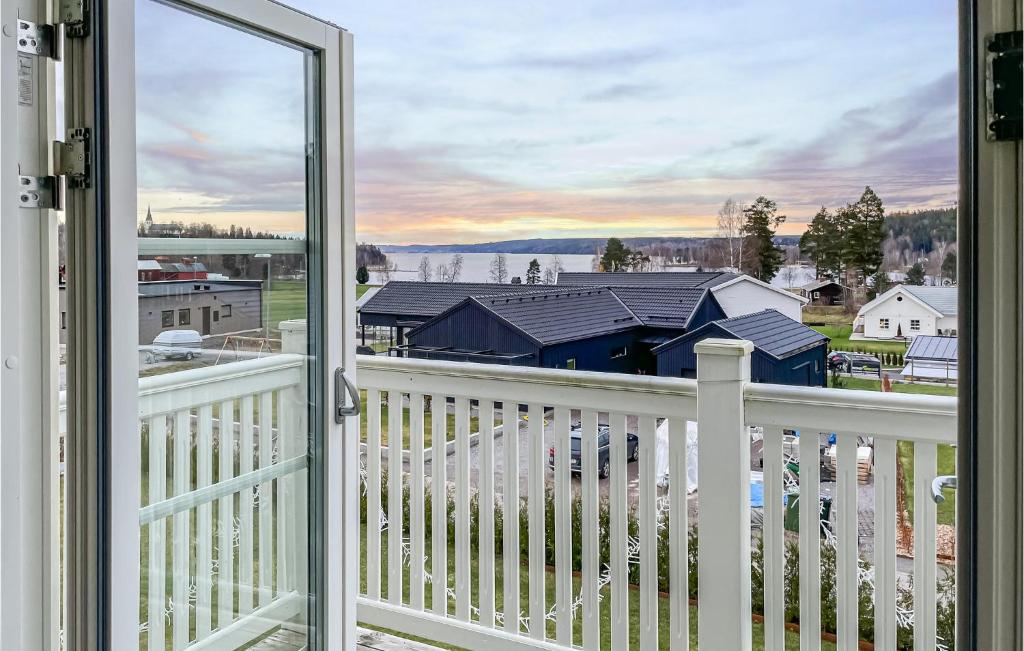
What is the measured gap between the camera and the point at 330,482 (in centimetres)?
170

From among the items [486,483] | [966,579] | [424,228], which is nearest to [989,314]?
[966,579]

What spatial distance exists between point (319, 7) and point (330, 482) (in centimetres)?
164

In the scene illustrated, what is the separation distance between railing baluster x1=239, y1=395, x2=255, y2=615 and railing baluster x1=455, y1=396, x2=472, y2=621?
0.81m

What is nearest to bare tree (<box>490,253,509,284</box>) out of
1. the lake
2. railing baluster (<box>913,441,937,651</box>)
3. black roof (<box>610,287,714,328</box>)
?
the lake

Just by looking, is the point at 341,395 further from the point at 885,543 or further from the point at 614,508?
the point at 885,543

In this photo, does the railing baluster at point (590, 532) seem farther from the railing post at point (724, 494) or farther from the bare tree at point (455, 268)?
the bare tree at point (455, 268)

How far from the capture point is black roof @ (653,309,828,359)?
193 cm

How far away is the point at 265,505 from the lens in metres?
1.63

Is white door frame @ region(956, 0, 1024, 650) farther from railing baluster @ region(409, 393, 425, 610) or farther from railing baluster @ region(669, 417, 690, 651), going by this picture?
railing baluster @ region(409, 393, 425, 610)

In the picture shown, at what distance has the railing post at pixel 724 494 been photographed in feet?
6.13

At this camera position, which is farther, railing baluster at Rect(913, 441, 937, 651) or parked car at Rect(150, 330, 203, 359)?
railing baluster at Rect(913, 441, 937, 651)

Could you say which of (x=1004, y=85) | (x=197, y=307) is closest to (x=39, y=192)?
(x=197, y=307)

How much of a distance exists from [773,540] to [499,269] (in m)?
1.14

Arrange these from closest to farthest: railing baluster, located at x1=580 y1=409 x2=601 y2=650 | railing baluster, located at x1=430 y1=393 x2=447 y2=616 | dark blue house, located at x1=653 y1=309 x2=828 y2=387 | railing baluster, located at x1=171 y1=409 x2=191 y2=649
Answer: railing baluster, located at x1=171 y1=409 x2=191 y2=649, dark blue house, located at x1=653 y1=309 x2=828 y2=387, railing baluster, located at x1=580 y1=409 x2=601 y2=650, railing baluster, located at x1=430 y1=393 x2=447 y2=616
